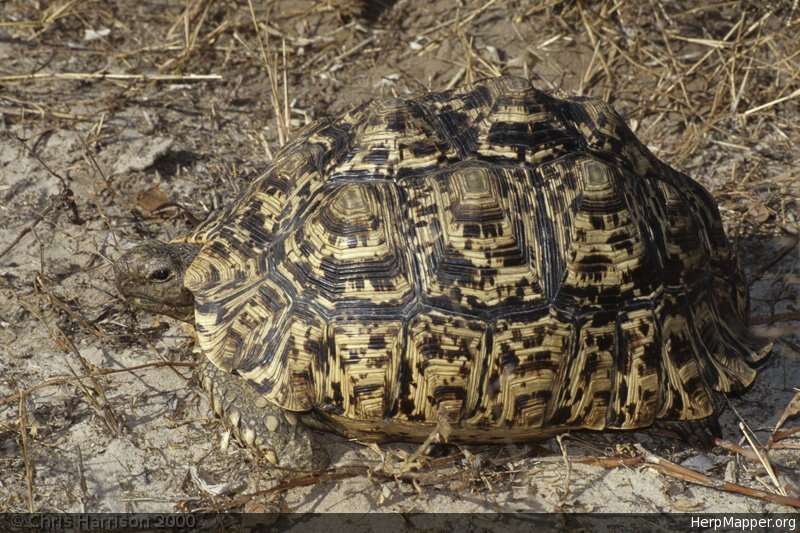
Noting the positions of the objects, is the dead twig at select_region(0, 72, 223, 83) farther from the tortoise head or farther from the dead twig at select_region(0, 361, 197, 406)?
the dead twig at select_region(0, 361, 197, 406)

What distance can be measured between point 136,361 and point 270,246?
1099mm

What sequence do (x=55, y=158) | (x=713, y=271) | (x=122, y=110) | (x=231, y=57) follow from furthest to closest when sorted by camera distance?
(x=231, y=57) → (x=122, y=110) → (x=55, y=158) → (x=713, y=271)

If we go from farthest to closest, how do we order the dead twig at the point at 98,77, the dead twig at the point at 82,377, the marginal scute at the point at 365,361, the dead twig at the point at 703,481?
the dead twig at the point at 98,77 < the dead twig at the point at 82,377 < the dead twig at the point at 703,481 < the marginal scute at the point at 365,361

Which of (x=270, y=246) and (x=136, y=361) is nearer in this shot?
(x=270, y=246)

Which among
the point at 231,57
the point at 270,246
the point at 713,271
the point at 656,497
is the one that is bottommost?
the point at 656,497

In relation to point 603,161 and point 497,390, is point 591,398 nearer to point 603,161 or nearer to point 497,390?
point 497,390

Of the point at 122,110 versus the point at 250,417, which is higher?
the point at 122,110

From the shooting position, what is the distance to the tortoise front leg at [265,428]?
402cm

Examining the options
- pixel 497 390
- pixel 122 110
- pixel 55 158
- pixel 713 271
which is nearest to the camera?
pixel 497 390

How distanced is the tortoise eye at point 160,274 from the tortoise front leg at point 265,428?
0.57 m

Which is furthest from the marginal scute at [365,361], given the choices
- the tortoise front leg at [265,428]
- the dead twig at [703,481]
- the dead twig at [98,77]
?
the dead twig at [98,77]

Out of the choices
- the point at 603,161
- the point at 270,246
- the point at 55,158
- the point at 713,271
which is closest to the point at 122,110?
the point at 55,158

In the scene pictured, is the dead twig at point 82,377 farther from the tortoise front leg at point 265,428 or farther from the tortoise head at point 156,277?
the tortoise front leg at point 265,428

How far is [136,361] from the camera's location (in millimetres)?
4543
